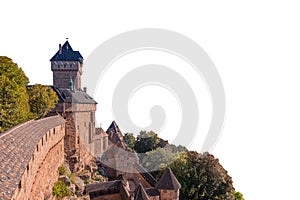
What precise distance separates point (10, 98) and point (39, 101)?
16.8 ft

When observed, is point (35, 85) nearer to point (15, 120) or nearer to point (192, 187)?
point (15, 120)

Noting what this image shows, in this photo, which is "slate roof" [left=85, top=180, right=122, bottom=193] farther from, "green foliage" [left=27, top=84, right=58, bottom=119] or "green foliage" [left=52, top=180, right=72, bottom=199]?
"green foliage" [left=27, top=84, right=58, bottom=119]

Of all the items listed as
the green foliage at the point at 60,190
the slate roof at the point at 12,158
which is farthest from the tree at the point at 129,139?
the slate roof at the point at 12,158

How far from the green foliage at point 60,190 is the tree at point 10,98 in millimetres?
5294

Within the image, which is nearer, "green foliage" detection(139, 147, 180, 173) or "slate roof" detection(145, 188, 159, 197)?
"slate roof" detection(145, 188, 159, 197)

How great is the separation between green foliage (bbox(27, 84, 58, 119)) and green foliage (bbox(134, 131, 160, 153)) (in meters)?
24.8

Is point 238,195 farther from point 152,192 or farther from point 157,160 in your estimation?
point 152,192

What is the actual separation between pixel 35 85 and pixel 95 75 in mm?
7372

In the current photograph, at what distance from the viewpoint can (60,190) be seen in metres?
16.4

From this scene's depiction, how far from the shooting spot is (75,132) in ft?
87.2

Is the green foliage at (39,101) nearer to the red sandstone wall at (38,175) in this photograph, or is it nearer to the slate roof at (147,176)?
the red sandstone wall at (38,175)

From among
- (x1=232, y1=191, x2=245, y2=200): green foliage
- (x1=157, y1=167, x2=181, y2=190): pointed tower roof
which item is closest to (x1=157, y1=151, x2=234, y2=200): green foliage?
(x1=157, y1=167, x2=181, y2=190): pointed tower roof

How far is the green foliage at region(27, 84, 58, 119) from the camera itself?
24.0 metres

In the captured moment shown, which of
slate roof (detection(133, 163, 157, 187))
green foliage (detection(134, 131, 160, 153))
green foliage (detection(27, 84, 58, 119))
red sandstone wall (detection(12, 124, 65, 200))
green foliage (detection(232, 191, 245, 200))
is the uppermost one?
green foliage (detection(27, 84, 58, 119))
